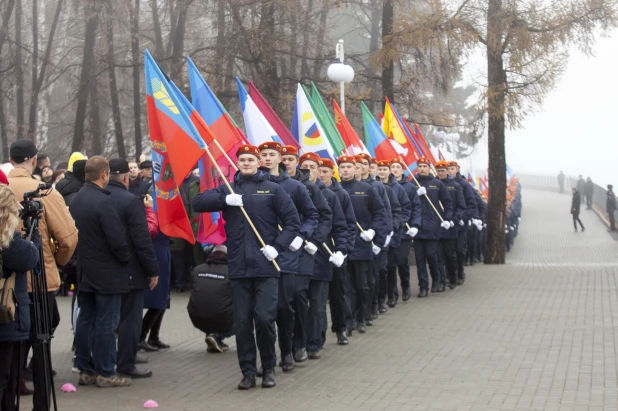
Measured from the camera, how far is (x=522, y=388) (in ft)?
28.0

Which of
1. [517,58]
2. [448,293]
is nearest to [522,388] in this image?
[448,293]

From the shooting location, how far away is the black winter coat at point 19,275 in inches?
252

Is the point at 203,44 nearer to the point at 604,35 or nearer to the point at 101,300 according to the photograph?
the point at 604,35

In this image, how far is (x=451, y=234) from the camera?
56.3 feet

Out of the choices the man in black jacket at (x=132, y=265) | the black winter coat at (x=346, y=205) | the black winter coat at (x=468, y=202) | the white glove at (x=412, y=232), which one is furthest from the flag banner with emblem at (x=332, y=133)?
the man in black jacket at (x=132, y=265)

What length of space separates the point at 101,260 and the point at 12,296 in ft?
6.84

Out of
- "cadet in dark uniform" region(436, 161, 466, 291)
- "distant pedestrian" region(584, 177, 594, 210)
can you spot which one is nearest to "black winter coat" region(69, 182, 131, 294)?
"cadet in dark uniform" region(436, 161, 466, 291)

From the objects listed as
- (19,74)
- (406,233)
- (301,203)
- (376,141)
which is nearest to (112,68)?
(19,74)

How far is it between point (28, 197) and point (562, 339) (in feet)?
21.2

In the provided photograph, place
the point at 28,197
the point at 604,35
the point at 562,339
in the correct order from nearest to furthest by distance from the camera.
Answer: the point at 28,197, the point at 562,339, the point at 604,35

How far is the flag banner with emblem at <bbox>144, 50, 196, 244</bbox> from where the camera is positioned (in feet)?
31.5

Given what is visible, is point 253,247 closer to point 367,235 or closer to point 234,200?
point 234,200

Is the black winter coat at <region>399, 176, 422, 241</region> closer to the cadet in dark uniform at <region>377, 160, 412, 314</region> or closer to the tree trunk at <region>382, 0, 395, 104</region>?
the cadet in dark uniform at <region>377, 160, 412, 314</region>

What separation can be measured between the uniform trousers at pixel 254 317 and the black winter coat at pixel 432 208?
7749mm
